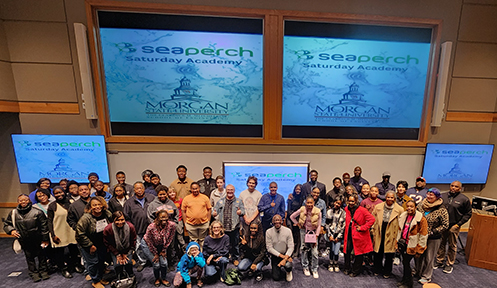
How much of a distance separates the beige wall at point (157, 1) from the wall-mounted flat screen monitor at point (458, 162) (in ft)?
0.77

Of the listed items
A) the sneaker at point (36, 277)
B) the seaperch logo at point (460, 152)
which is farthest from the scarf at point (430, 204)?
the sneaker at point (36, 277)

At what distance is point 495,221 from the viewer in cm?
376

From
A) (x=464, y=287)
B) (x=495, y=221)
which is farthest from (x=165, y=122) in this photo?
(x=495, y=221)

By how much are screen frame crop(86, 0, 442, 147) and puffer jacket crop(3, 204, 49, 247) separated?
1930 mm

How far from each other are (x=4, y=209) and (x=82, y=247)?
3.86 meters

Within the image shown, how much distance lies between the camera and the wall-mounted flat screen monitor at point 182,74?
4.57 m

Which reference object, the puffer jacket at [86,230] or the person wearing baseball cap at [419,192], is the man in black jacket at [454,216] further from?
the puffer jacket at [86,230]

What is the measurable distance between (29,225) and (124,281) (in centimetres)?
187

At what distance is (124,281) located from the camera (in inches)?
129

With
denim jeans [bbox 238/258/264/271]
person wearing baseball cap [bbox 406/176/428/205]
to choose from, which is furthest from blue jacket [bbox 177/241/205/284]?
person wearing baseball cap [bbox 406/176/428/205]

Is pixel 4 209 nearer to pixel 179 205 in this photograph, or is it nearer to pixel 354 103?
pixel 179 205

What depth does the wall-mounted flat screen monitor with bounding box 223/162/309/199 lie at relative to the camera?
4906 mm

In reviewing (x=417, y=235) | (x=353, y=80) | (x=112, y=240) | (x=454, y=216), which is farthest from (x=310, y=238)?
(x=353, y=80)

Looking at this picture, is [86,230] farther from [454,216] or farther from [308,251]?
[454,216]
